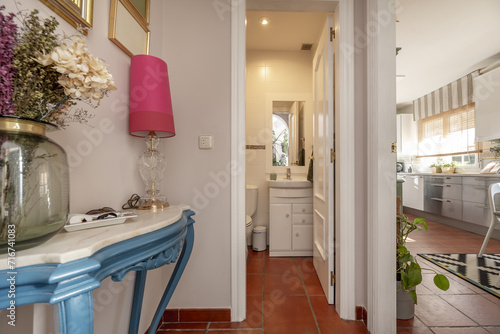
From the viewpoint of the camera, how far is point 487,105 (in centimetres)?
360

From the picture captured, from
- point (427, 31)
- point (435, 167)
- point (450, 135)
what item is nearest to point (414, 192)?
point (435, 167)

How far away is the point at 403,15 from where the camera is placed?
270 centimetres

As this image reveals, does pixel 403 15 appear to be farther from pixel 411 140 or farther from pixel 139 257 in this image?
pixel 411 140

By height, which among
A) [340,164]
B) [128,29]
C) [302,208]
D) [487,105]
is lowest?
[302,208]

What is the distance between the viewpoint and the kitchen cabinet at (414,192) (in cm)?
473

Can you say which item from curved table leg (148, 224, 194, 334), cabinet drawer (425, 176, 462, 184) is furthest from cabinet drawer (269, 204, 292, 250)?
cabinet drawer (425, 176, 462, 184)

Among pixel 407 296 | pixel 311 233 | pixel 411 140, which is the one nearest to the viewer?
pixel 407 296

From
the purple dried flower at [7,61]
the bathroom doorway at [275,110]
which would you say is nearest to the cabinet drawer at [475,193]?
the bathroom doorway at [275,110]

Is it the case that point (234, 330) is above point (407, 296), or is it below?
below

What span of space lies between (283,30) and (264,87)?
681mm

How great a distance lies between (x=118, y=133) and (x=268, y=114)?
2.18m

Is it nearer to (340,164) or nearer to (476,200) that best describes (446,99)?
(476,200)

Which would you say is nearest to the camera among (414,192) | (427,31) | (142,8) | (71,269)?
(71,269)

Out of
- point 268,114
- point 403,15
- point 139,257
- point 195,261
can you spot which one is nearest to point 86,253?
point 139,257
